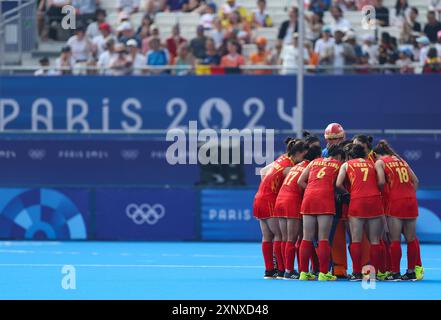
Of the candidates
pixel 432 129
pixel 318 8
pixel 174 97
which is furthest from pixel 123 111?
pixel 432 129

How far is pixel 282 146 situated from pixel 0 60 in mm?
6423

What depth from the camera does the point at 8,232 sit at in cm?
2502

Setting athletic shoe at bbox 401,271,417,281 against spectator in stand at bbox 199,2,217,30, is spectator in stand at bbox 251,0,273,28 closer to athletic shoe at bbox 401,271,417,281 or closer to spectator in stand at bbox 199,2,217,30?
spectator in stand at bbox 199,2,217,30

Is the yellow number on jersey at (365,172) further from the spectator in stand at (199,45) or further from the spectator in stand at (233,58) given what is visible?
the spectator in stand at (199,45)

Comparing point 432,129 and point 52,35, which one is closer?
point 432,129

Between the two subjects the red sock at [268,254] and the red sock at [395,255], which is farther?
the red sock at [268,254]

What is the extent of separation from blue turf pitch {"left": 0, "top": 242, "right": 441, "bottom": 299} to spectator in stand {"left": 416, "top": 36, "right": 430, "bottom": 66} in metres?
4.22

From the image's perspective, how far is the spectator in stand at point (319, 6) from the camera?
27.0 meters

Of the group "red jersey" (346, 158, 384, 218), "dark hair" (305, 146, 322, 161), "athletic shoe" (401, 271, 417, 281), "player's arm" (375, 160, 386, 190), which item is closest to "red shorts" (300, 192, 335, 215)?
"red jersey" (346, 158, 384, 218)

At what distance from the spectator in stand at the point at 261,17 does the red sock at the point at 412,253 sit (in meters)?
11.4

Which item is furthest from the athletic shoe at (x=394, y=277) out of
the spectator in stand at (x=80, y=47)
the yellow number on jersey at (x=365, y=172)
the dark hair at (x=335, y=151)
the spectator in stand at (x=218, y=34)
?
the spectator in stand at (x=80, y=47)

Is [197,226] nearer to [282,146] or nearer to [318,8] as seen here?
[282,146]

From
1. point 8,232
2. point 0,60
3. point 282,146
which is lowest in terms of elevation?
point 8,232

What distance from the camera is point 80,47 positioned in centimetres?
2714
